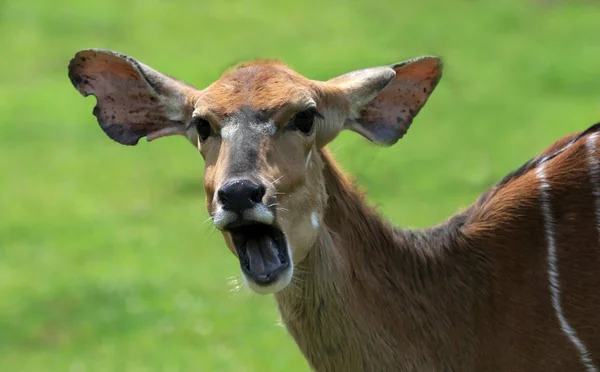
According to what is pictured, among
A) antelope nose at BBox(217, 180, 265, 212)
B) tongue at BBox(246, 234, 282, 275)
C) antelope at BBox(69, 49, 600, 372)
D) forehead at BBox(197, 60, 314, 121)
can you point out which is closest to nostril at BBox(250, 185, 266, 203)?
antelope nose at BBox(217, 180, 265, 212)

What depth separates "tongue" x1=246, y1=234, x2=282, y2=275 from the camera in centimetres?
A: 522

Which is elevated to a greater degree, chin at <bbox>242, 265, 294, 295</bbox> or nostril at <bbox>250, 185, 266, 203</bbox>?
nostril at <bbox>250, 185, 266, 203</bbox>

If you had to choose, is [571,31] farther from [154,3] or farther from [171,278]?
[171,278]

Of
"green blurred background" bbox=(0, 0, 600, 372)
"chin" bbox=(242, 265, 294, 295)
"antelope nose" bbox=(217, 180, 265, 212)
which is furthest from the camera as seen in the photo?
"green blurred background" bbox=(0, 0, 600, 372)

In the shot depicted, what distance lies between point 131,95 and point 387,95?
119 centimetres

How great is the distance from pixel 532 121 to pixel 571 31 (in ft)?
14.7

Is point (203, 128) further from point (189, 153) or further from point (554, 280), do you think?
point (189, 153)

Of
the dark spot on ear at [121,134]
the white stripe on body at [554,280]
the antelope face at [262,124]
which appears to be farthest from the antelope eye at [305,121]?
the white stripe on body at [554,280]

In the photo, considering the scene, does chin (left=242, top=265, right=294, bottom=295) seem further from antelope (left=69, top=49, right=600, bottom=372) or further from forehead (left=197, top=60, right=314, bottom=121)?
forehead (left=197, top=60, right=314, bottom=121)

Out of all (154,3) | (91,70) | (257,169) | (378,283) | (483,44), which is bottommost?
(378,283)

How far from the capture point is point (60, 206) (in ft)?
52.0

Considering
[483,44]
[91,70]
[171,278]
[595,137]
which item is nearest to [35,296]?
[171,278]

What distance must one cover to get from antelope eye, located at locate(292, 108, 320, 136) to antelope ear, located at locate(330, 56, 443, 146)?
1.21 feet

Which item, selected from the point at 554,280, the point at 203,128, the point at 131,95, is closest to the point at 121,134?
the point at 131,95
